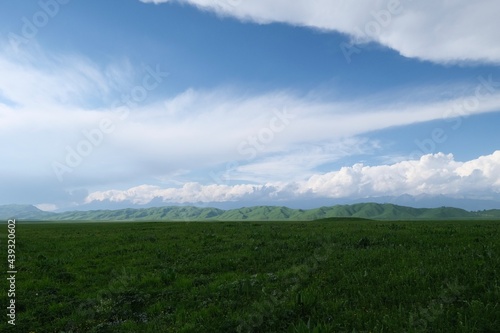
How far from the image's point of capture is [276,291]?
1248 centimetres

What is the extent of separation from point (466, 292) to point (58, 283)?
1778cm

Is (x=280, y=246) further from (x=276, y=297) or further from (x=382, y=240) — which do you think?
(x=276, y=297)

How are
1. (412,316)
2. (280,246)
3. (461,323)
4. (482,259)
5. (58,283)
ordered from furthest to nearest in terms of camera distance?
(280,246) < (58,283) < (482,259) < (412,316) < (461,323)

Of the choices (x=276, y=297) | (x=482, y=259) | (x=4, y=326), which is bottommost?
(x=4, y=326)

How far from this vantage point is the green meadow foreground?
30.8ft

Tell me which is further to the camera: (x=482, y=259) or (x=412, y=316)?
(x=482, y=259)

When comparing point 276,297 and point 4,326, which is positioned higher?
point 276,297

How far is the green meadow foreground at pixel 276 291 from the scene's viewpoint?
9.39m

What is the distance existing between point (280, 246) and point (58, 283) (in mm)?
13129

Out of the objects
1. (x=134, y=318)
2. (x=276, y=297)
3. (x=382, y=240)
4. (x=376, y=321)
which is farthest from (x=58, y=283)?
(x=382, y=240)

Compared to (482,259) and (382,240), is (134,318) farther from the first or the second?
(382,240)

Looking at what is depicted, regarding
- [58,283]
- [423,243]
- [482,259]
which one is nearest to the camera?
[482,259]

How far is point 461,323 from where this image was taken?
8031mm

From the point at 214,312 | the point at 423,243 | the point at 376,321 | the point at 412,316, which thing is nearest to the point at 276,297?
the point at 214,312
